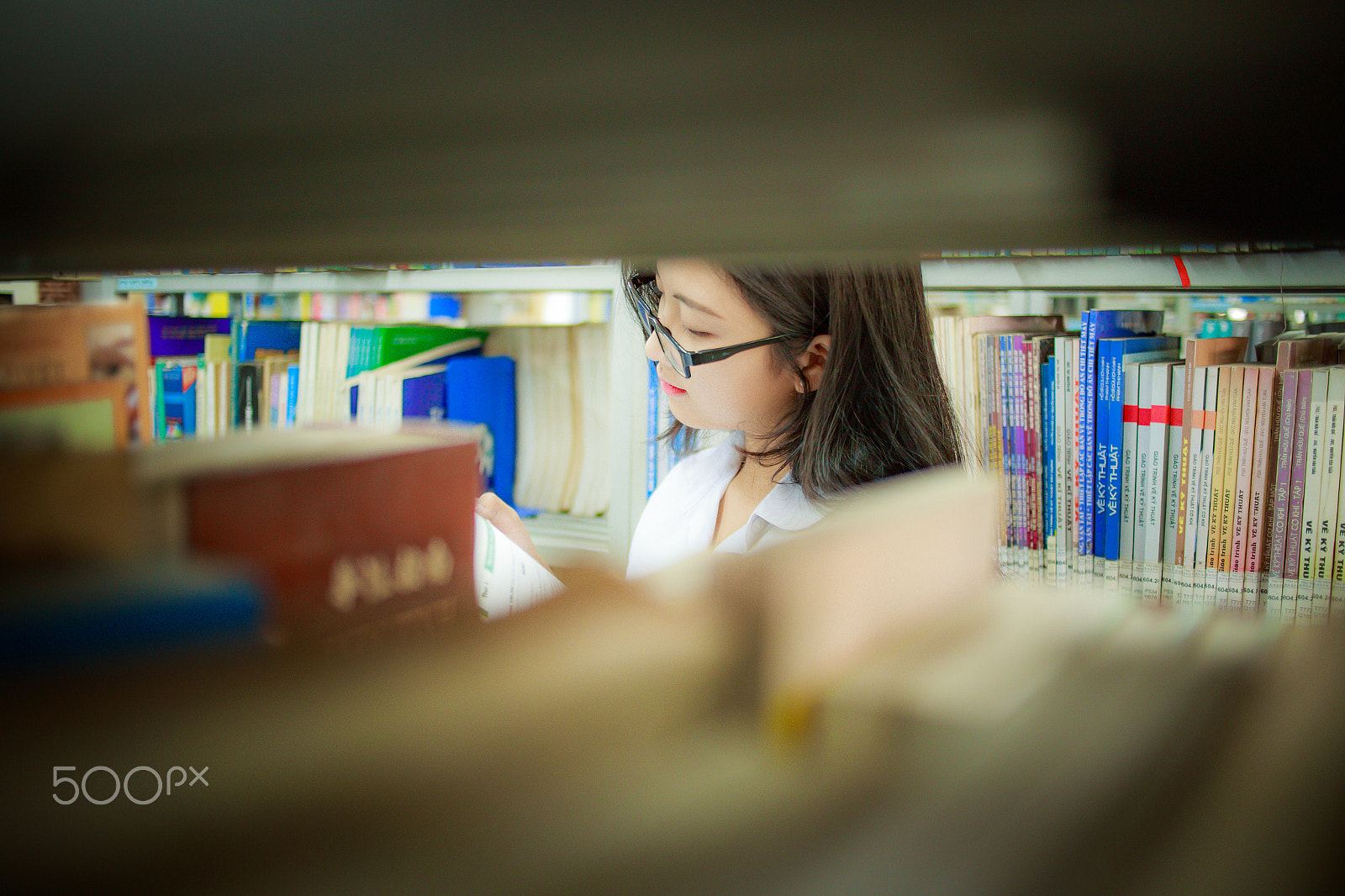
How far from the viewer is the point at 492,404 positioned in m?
2.16

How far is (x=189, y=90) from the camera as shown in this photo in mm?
223

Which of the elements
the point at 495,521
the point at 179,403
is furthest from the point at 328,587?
the point at 179,403

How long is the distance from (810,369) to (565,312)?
1213 millimetres

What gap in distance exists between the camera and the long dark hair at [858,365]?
3.90ft

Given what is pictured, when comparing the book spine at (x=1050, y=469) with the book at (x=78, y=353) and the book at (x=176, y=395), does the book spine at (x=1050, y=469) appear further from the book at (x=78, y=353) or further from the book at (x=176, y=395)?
the book at (x=176, y=395)

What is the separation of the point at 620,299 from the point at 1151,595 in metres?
1.14

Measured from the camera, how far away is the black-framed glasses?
1.23m

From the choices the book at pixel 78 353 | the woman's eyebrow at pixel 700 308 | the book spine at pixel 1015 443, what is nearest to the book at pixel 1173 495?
the book spine at pixel 1015 443

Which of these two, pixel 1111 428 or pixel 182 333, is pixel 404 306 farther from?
pixel 1111 428

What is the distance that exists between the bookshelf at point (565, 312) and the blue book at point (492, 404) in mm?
113

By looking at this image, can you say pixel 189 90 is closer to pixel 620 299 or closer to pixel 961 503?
pixel 961 503

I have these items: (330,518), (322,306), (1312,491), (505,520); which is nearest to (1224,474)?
(1312,491)

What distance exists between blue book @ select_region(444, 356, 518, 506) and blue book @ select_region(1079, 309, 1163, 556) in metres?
1.27

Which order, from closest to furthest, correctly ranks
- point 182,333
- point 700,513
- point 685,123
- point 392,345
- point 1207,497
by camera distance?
point 685,123, point 1207,497, point 700,513, point 392,345, point 182,333
